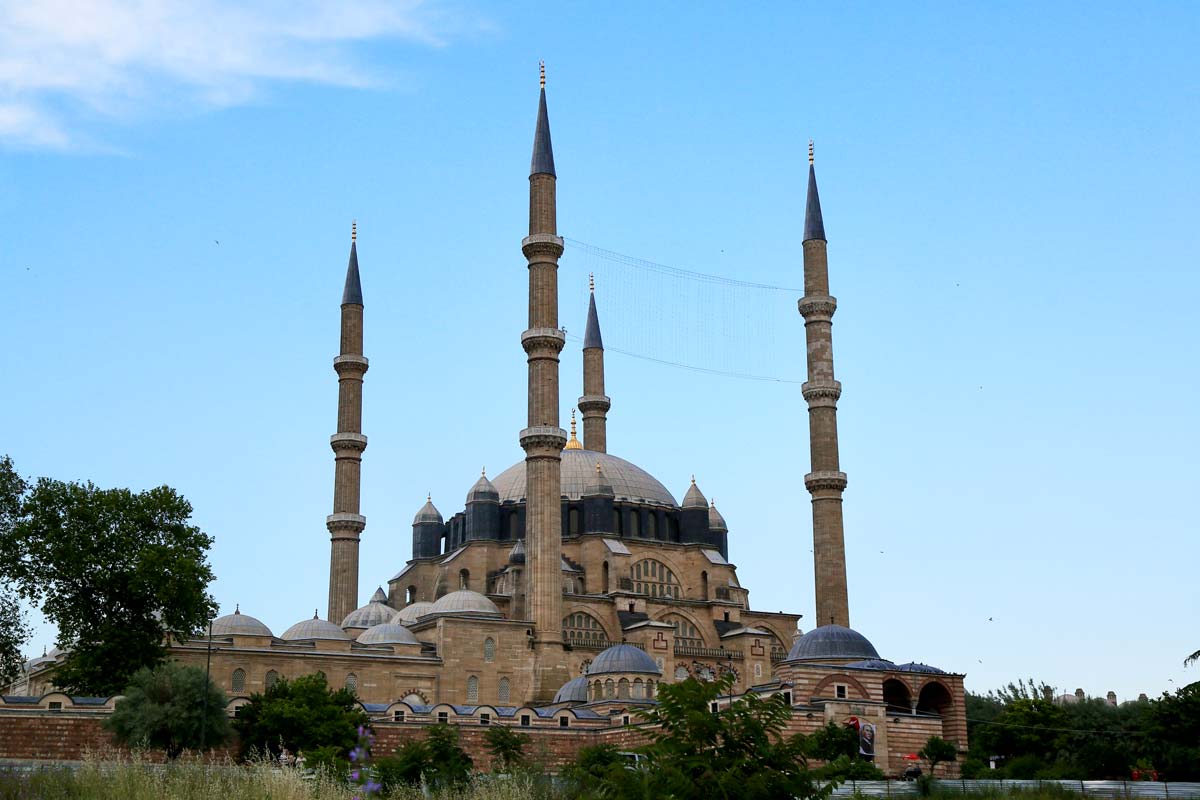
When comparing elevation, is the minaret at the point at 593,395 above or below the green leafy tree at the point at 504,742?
above

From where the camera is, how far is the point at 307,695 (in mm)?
34375

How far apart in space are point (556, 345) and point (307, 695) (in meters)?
14.7

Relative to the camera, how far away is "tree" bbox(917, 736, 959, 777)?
33969 millimetres

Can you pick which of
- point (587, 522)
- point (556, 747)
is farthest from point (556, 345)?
point (556, 747)

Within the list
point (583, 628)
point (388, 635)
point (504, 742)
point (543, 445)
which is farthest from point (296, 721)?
point (583, 628)

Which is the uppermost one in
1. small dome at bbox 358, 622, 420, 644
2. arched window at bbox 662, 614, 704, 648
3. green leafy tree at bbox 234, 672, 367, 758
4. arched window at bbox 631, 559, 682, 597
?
arched window at bbox 631, 559, 682, 597

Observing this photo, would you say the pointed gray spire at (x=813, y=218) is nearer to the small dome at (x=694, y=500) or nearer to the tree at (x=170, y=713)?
the small dome at (x=694, y=500)

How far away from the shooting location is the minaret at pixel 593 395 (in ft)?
186

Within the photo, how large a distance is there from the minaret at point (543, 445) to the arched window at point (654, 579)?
605 cm

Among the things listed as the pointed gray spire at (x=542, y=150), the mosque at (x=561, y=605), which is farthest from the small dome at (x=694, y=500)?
the pointed gray spire at (x=542, y=150)

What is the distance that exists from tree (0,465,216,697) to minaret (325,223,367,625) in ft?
37.3

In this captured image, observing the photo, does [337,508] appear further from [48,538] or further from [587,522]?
[48,538]

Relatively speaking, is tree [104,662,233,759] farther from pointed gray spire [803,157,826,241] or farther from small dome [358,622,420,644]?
pointed gray spire [803,157,826,241]

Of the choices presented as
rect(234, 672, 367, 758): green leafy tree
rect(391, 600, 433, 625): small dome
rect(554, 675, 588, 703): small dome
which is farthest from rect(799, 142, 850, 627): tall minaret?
rect(234, 672, 367, 758): green leafy tree
